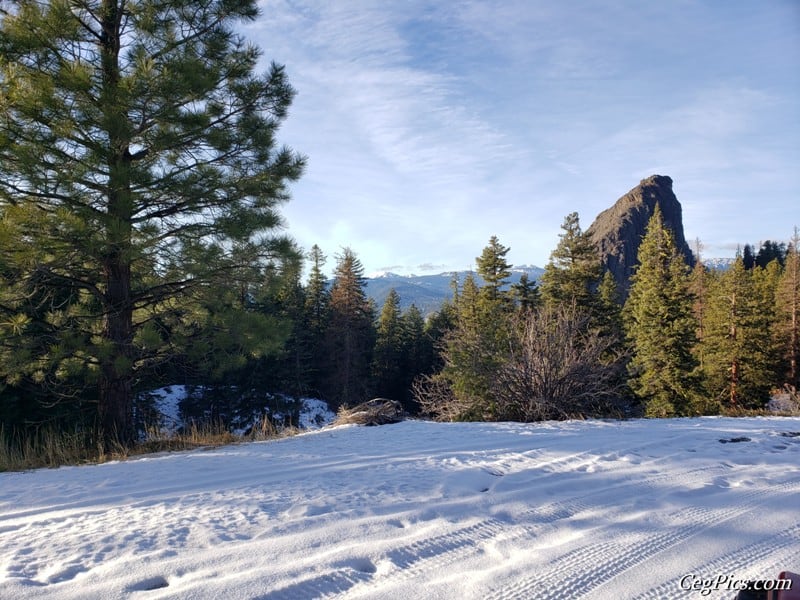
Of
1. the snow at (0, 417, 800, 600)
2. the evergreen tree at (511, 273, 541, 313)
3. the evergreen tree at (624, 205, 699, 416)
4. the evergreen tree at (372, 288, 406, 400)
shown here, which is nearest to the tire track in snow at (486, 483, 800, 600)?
the snow at (0, 417, 800, 600)

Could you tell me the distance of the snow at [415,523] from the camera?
2.43 metres

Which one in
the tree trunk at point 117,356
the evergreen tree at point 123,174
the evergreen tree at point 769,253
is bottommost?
the tree trunk at point 117,356

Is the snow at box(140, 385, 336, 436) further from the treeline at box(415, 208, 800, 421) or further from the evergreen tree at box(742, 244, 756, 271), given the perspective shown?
the evergreen tree at box(742, 244, 756, 271)

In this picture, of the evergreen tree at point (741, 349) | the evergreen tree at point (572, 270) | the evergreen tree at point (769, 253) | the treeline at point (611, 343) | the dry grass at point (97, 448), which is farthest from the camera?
the evergreen tree at point (769, 253)

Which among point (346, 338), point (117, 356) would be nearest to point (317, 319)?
point (346, 338)

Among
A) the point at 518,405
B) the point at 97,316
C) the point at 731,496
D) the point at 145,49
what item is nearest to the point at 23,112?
the point at 145,49

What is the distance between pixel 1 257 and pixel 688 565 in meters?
7.83

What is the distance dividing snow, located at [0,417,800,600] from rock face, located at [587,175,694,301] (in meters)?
71.4

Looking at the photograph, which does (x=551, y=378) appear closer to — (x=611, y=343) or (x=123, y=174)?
(x=611, y=343)

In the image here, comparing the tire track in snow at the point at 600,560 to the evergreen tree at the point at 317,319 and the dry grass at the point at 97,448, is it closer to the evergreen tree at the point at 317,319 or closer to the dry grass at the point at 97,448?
the dry grass at the point at 97,448

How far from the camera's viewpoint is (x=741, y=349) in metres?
29.5

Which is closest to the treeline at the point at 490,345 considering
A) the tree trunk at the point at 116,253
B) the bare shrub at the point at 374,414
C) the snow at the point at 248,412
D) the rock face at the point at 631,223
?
the tree trunk at the point at 116,253

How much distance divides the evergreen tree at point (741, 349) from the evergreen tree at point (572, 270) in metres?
9.66

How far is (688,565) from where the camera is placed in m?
2.60
